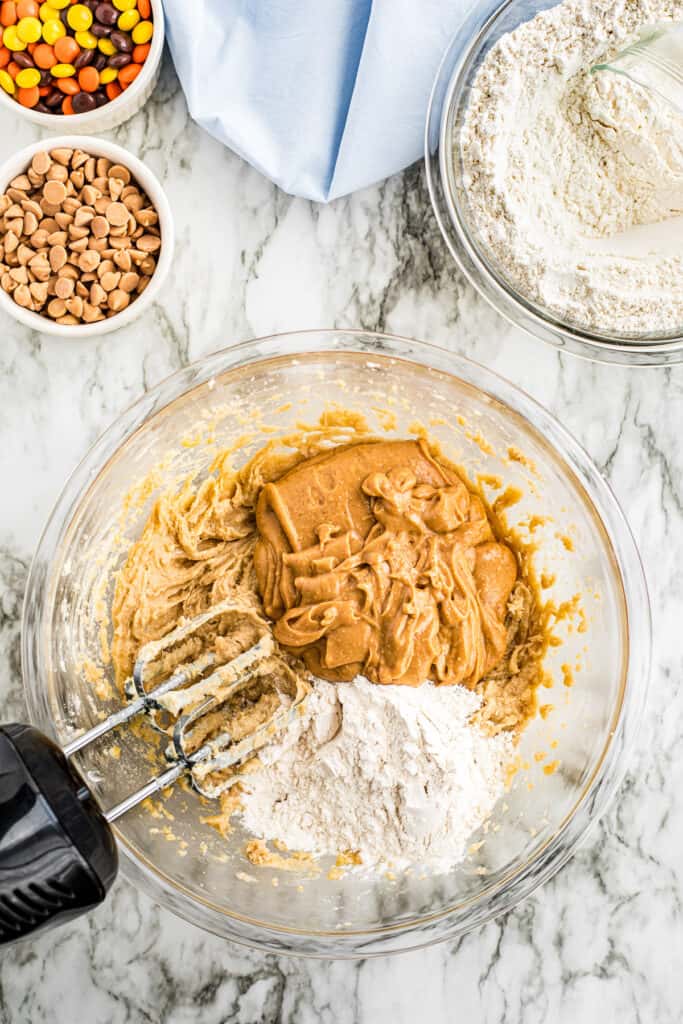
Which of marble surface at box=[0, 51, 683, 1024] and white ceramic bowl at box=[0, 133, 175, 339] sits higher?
white ceramic bowl at box=[0, 133, 175, 339]

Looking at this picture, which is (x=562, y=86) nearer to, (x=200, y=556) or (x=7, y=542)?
(x=200, y=556)

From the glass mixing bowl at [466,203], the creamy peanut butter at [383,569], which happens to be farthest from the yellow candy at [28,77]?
the creamy peanut butter at [383,569]

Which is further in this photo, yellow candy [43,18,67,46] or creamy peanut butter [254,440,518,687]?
yellow candy [43,18,67,46]

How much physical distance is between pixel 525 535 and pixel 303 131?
3.07 feet

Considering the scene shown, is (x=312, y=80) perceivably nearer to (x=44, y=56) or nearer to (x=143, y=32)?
(x=143, y=32)

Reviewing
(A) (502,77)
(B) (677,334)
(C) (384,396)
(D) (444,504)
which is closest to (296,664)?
(D) (444,504)

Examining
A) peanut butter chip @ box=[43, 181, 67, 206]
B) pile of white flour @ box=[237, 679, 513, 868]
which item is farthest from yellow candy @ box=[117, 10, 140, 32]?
pile of white flour @ box=[237, 679, 513, 868]

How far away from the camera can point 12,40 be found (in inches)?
69.1

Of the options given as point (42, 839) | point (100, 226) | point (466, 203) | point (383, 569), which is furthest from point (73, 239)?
point (42, 839)

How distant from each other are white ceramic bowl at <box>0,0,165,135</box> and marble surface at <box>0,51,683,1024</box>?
0.05 meters

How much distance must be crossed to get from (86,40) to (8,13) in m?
0.18

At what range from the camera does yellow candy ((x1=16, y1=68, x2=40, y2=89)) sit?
1752 millimetres

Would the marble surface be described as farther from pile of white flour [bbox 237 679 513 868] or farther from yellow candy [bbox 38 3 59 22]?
pile of white flour [bbox 237 679 513 868]

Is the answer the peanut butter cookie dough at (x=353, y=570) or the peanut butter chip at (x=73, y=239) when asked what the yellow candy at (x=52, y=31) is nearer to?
the peanut butter chip at (x=73, y=239)
